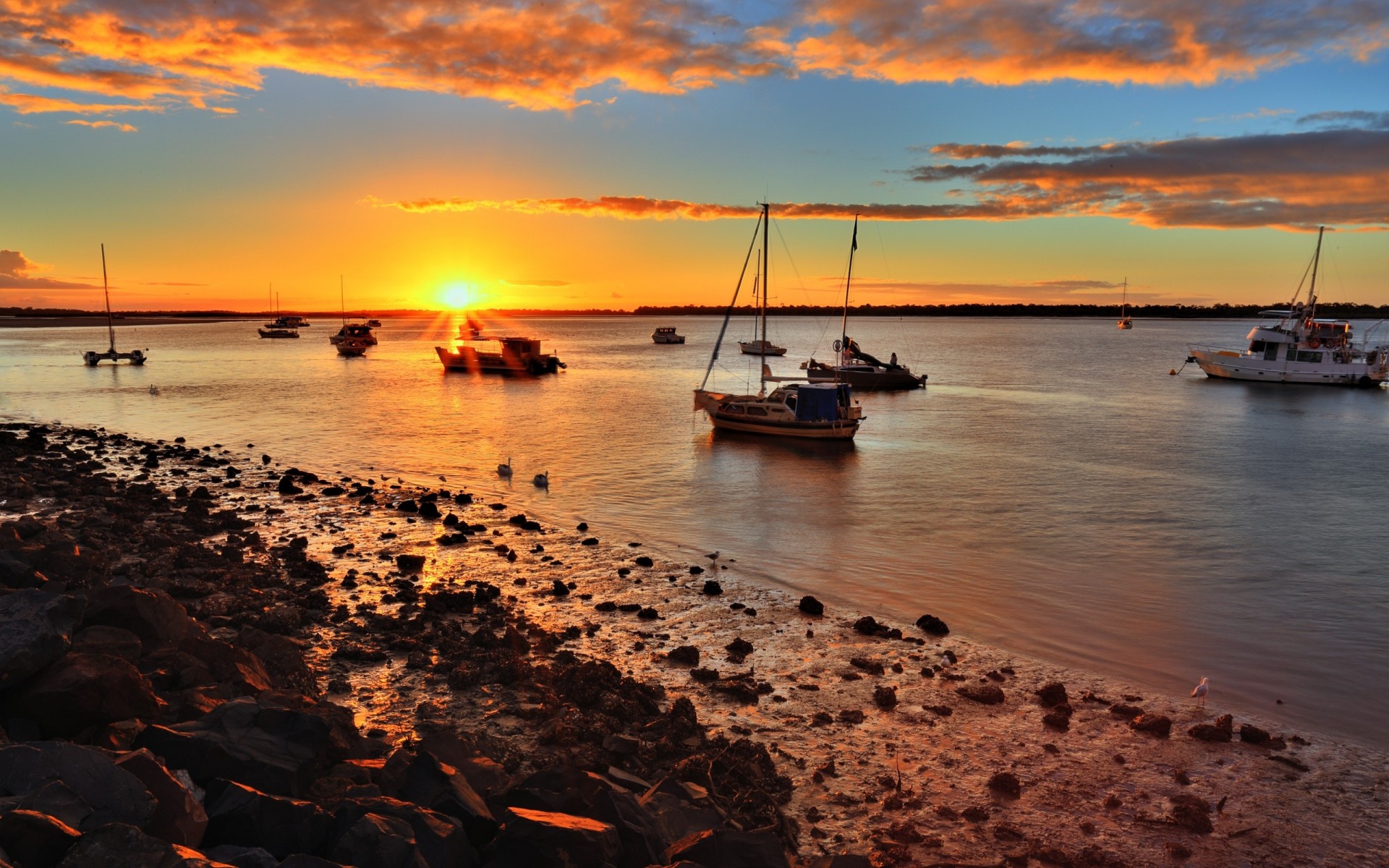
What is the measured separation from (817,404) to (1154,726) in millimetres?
29354

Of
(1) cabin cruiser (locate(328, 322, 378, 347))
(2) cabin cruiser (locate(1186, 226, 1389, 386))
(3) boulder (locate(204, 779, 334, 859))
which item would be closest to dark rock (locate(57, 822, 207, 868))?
(3) boulder (locate(204, 779, 334, 859))

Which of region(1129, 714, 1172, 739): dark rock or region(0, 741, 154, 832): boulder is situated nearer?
region(0, 741, 154, 832): boulder

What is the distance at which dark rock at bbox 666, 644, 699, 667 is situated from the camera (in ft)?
38.8

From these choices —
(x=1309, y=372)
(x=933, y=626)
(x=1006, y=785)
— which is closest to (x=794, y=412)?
(x=933, y=626)

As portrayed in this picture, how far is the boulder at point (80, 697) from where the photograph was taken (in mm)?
6836

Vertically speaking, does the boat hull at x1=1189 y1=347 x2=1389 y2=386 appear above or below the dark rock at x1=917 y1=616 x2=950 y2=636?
above

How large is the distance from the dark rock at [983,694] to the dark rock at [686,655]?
362 centimetres

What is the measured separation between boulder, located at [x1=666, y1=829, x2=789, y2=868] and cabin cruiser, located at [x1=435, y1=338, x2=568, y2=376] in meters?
78.8

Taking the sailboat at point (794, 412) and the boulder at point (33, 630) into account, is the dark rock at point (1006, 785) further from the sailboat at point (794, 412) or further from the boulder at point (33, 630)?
the sailboat at point (794, 412)

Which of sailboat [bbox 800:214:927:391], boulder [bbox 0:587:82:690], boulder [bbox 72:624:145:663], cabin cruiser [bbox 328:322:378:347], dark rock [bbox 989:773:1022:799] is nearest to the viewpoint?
boulder [bbox 0:587:82:690]

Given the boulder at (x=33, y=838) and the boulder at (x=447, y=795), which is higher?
the boulder at (x=33, y=838)

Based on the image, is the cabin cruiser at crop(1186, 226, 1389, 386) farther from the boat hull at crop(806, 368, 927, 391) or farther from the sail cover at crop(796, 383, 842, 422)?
the sail cover at crop(796, 383, 842, 422)

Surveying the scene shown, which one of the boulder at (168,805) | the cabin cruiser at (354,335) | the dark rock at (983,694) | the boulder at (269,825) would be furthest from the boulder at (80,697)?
the cabin cruiser at (354,335)

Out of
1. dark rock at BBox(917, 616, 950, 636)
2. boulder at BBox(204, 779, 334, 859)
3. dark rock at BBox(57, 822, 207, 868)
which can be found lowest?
dark rock at BBox(917, 616, 950, 636)
